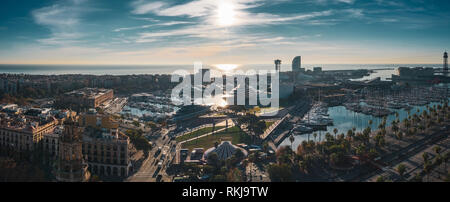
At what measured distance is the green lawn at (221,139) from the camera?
520 inches

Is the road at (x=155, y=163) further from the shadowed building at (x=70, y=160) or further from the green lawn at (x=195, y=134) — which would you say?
the shadowed building at (x=70, y=160)

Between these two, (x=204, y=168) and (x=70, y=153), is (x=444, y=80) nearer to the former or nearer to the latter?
(x=204, y=168)

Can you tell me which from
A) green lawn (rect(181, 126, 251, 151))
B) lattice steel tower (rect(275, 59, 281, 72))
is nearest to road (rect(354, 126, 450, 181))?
green lawn (rect(181, 126, 251, 151))

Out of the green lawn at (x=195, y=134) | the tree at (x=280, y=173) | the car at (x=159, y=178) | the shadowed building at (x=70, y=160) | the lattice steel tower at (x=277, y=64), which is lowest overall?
the car at (x=159, y=178)

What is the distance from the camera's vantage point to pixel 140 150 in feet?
39.8

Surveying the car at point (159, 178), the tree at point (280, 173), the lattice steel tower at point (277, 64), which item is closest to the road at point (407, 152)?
the tree at point (280, 173)

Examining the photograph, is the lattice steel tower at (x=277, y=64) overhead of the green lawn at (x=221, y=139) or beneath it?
overhead

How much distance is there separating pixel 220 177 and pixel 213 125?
845cm

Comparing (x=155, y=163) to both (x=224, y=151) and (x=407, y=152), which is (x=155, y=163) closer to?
(x=224, y=151)

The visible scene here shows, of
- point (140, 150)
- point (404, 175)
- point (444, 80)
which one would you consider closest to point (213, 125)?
point (140, 150)

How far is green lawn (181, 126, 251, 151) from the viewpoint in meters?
13.2

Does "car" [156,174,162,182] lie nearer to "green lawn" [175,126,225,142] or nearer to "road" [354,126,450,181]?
"green lawn" [175,126,225,142]
